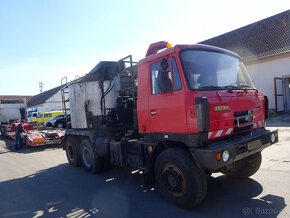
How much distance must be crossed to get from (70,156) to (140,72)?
4.29 metres

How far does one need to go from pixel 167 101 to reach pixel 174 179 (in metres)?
1.31

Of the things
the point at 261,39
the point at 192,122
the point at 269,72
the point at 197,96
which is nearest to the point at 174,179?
the point at 192,122

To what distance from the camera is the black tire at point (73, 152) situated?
716 cm

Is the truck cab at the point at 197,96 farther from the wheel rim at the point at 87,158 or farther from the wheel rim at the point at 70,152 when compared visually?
the wheel rim at the point at 70,152

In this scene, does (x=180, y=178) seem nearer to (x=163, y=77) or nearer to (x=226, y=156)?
(x=226, y=156)

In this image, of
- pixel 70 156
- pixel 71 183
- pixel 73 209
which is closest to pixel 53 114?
pixel 70 156

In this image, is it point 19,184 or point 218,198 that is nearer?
point 218,198

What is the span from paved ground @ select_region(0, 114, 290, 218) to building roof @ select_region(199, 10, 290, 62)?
45.3 feet

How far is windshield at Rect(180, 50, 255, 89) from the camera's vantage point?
3.84 meters

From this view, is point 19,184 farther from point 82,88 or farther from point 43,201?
point 82,88

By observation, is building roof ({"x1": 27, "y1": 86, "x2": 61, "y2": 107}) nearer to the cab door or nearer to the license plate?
the cab door

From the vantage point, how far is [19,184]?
5.90 m

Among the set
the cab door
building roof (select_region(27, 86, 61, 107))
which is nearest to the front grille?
the cab door

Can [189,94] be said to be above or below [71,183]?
above
